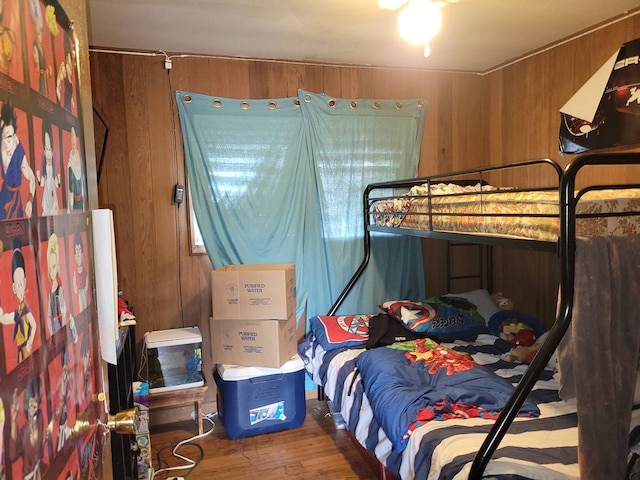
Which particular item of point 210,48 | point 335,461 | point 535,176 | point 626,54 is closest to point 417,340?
point 335,461

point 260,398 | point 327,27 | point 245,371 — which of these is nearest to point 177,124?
point 327,27

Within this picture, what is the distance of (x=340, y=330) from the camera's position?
297 centimetres

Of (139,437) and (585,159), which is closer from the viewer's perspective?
(585,159)

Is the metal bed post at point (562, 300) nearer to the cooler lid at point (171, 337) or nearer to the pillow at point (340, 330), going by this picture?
the pillow at point (340, 330)

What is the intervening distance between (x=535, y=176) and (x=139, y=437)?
2.91 meters

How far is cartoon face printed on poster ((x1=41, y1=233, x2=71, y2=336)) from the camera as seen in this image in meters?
0.56

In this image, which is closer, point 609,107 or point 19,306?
point 19,306

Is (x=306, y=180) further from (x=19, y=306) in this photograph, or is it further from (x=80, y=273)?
(x=19, y=306)

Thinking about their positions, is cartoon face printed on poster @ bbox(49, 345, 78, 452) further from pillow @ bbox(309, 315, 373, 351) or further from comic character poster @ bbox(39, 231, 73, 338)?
pillow @ bbox(309, 315, 373, 351)

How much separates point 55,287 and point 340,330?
2.48 metres

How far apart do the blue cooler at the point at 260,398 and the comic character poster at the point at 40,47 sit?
2367 millimetres

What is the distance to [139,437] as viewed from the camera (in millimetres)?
2297

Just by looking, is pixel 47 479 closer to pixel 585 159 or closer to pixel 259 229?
pixel 585 159

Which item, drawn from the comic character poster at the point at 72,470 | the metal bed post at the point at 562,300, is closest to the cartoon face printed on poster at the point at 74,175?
the comic character poster at the point at 72,470
